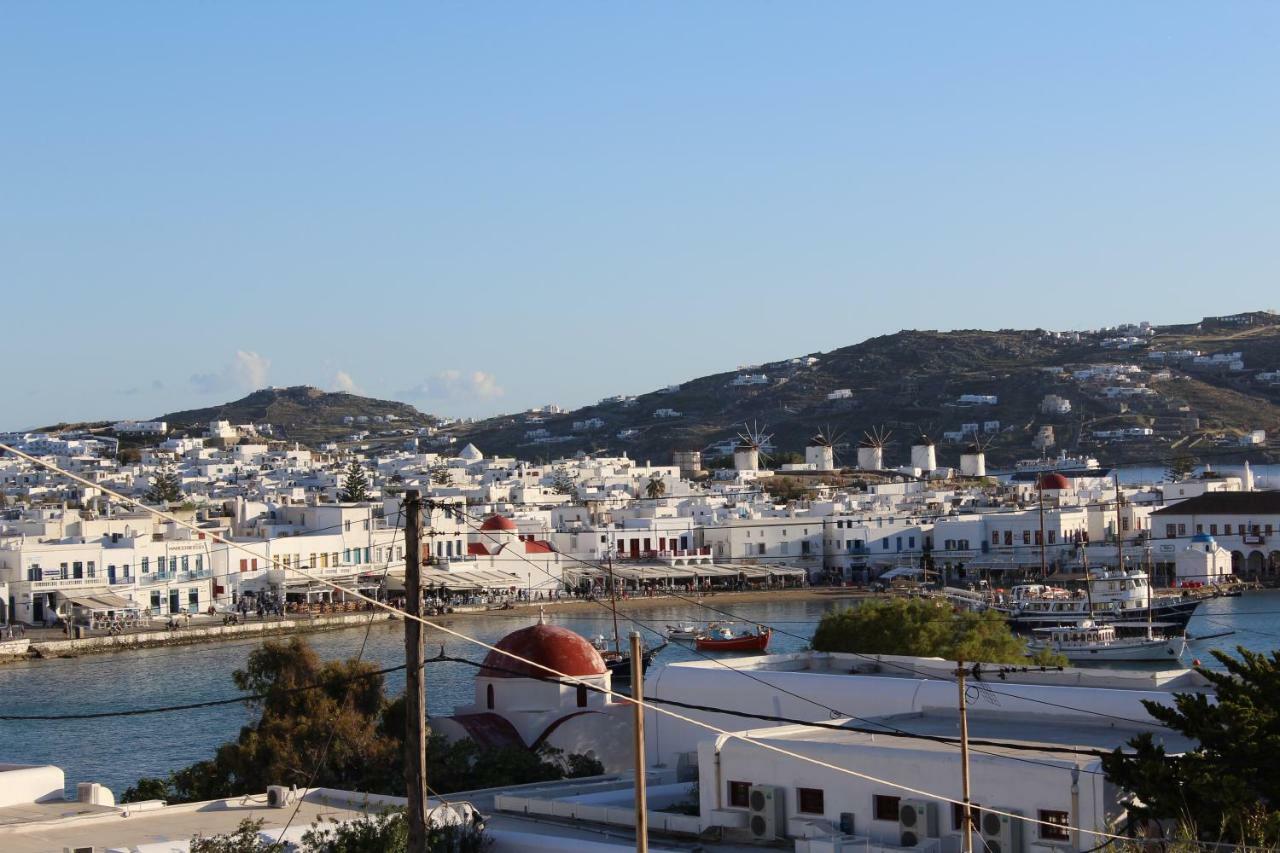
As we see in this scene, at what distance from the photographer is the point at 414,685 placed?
855cm

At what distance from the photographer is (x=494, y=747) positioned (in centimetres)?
1898

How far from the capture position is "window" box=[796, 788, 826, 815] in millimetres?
11359

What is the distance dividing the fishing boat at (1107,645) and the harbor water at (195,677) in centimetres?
54

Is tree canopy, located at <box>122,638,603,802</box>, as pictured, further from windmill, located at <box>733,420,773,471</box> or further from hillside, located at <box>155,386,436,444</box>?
hillside, located at <box>155,386,436,444</box>

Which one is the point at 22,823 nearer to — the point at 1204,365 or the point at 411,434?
the point at 1204,365

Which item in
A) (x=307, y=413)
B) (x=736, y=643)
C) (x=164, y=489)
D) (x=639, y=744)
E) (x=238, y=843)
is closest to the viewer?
(x=639, y=744)

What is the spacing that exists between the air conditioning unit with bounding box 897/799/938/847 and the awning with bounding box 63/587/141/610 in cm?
3218

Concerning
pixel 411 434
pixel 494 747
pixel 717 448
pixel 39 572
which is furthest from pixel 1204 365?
pixel 494 747

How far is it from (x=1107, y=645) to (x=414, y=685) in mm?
32091

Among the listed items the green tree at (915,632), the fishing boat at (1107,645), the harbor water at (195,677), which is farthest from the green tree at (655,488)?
the green tree at (915,632)

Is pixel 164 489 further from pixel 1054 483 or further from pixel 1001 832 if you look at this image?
pixel 1001 832

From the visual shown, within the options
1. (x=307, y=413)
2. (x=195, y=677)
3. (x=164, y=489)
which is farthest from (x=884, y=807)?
(x=307, y=413)

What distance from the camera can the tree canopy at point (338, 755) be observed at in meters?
16.8

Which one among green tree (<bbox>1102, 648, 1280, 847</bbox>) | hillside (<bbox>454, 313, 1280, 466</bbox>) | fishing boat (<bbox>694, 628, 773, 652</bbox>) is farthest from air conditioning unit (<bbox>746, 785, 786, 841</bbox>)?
hillside (<bbox>454, 313, 1280, 466</bbox>)
